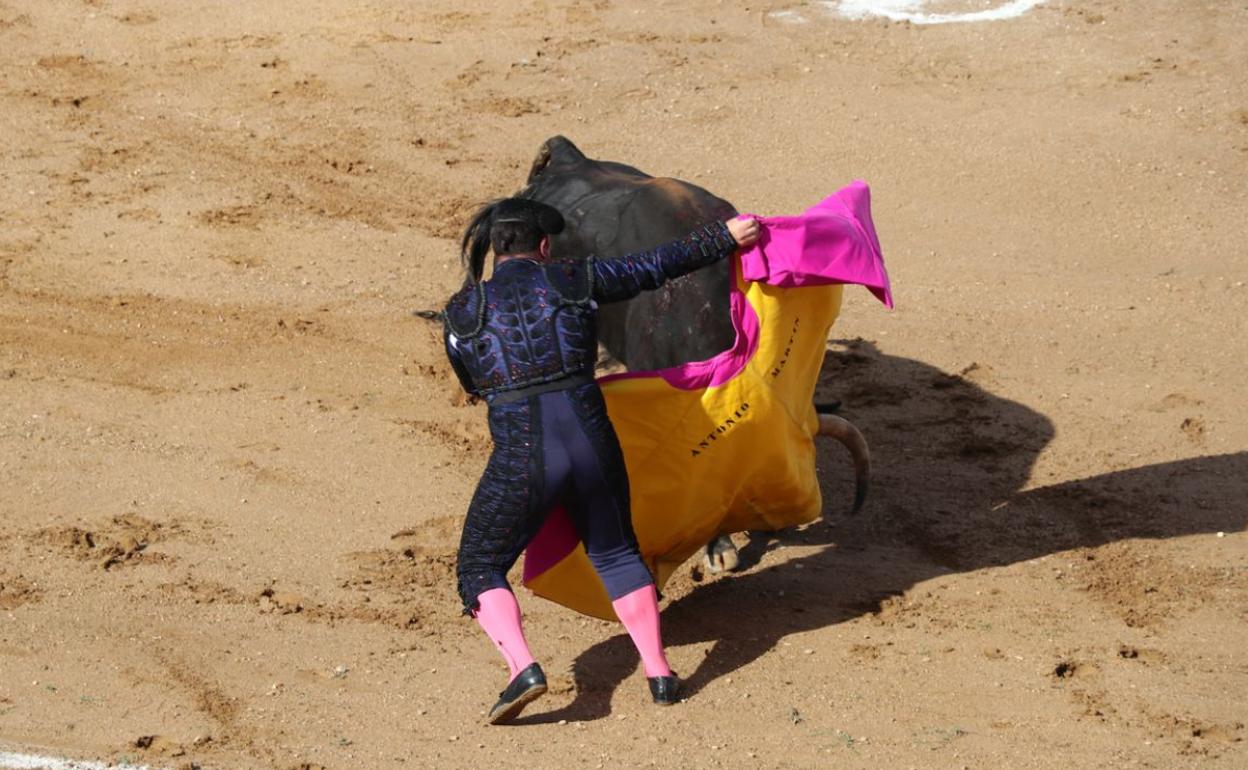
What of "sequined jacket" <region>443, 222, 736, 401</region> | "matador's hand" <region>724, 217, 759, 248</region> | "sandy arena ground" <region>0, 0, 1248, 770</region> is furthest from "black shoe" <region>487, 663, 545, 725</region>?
"matador's hand" <region>724, 217, 759, 248</region>

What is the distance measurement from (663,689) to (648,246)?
2.69 m

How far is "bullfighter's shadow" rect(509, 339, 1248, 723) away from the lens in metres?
7.05

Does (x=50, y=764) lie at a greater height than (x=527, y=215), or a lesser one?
lesser

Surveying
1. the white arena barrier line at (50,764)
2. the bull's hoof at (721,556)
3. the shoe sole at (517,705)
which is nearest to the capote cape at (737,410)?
the bull's hoof at (721,556)

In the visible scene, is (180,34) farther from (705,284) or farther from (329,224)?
(705,284)

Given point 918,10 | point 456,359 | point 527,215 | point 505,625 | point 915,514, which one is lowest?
point 915,514

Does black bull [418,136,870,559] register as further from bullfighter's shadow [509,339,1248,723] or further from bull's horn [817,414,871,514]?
bullfighter's shadow [509,339,1248,723]

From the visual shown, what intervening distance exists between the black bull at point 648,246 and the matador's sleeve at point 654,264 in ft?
3.87

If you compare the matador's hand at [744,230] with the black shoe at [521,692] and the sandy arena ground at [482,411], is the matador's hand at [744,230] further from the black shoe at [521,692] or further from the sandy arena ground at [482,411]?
the black shoe at [521,692]

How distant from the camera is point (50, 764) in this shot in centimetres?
594

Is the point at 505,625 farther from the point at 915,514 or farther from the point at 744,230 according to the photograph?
the point at 915,514

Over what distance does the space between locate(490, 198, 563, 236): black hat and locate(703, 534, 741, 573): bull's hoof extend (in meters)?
1.70

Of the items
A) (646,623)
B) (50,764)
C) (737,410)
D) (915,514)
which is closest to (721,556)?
(737,410)

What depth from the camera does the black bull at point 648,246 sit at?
777 centimetres
